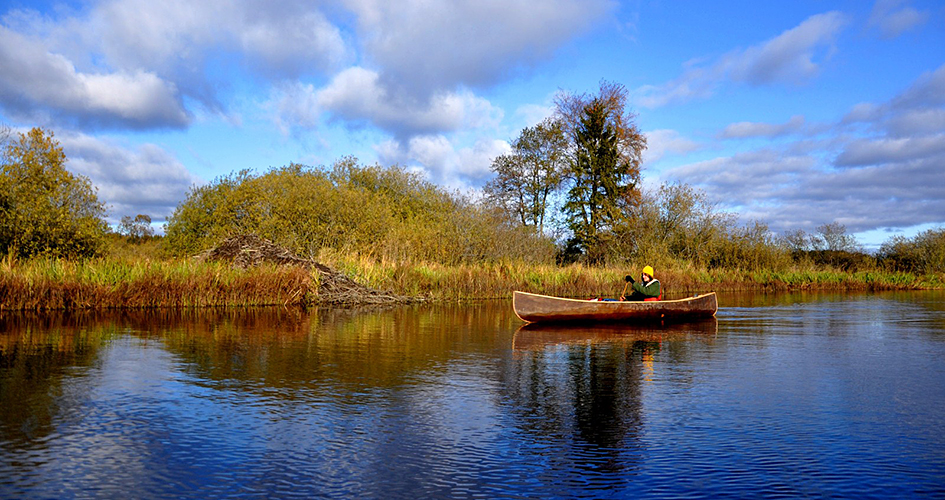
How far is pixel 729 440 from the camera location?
6.71 meters

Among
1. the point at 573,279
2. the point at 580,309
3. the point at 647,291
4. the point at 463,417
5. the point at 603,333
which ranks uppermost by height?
the point at 573,279

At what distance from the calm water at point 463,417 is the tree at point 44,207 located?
11.1 meters

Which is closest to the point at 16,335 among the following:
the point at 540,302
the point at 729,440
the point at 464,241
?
the point at 540,302

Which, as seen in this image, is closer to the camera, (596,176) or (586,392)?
(586,392)

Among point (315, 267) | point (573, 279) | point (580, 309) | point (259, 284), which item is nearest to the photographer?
point (580, 309)

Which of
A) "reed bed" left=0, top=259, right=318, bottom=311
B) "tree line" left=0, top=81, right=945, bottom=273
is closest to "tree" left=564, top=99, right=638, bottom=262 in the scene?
"tree line" left=0, top=81, right=945, bottom=273

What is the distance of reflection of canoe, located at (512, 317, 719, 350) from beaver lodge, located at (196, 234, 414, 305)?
853 centimetres

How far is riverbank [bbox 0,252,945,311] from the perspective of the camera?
20.4 metres

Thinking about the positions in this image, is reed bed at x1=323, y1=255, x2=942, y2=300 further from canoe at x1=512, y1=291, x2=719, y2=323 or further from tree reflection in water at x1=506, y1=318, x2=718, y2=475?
tree reflection in water at x1=506, y1=318, x2=718, y2=475

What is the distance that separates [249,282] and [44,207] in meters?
7.55

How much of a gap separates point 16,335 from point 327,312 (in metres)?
9.01

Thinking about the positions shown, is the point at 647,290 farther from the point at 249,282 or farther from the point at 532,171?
the point at 532,171

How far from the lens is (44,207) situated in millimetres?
24406

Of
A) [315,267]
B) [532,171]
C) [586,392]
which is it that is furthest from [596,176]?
[586,392]
